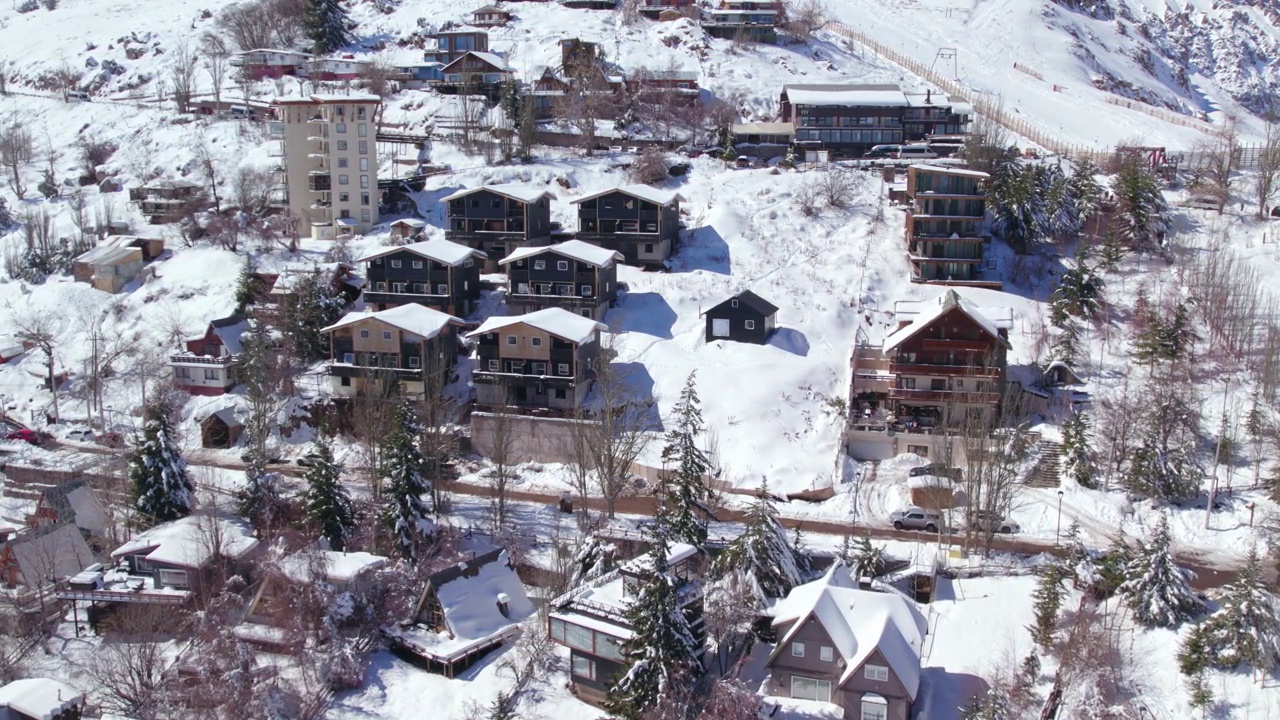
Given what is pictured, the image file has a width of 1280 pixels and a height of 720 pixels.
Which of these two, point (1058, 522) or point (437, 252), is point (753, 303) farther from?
point (1058, 522)

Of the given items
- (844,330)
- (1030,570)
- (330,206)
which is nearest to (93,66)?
(330,206)

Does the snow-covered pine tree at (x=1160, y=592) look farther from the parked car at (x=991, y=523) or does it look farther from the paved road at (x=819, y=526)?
the parked car at (x=991, y=523)

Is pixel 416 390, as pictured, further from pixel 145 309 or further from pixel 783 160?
pixel 783 160

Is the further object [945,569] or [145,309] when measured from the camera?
[145,309]

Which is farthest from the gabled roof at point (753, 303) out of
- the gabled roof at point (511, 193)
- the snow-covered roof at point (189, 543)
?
the snow-covered roof at point (189, 543)

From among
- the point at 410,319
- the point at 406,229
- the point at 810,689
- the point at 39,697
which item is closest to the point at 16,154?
the point at 406,229
